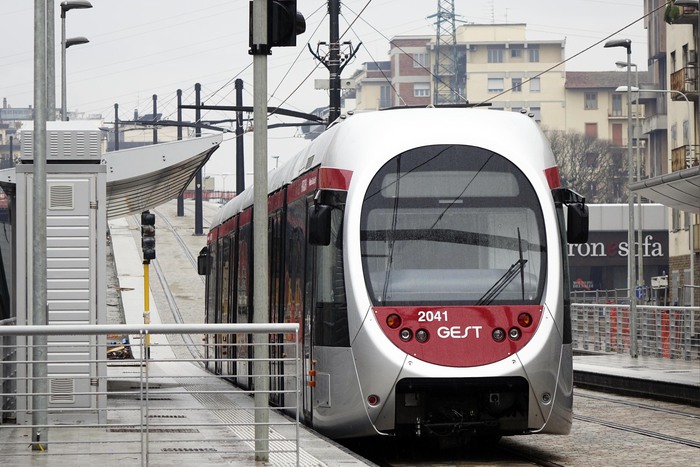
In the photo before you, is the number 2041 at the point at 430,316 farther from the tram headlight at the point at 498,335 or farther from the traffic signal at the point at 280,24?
the traffic signal at the point at 280,24

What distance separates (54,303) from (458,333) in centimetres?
437

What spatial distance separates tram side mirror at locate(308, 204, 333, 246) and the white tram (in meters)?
0.01

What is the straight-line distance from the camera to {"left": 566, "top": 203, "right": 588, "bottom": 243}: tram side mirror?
571 inches

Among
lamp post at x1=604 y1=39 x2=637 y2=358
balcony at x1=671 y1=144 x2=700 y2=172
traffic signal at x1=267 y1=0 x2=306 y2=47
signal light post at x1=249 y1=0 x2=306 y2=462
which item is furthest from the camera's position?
balcony at x1=671 y1=144 x2=700 y2=172

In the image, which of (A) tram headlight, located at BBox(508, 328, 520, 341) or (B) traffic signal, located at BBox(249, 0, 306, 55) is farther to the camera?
(A) tram headlight, located at BBox(508, 328, 520, 341)

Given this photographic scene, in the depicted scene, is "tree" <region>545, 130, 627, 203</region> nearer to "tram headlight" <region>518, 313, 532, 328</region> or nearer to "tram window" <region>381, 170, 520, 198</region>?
"tram window" <region>381, 170, 520, 198</region>

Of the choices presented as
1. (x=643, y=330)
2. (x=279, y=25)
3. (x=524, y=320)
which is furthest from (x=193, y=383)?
(x=643, y=330)

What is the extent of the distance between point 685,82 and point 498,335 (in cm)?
4504

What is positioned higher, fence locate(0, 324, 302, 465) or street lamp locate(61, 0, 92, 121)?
street lamp locate(61, 0, 92, 121)

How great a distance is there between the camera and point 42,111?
1331cm

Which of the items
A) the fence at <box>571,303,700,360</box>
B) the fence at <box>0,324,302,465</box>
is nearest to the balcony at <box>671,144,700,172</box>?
the fence at <box>571,303,700,360</box>

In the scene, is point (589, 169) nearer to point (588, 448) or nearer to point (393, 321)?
point (588, 448)

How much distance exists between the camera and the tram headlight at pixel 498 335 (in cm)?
1379

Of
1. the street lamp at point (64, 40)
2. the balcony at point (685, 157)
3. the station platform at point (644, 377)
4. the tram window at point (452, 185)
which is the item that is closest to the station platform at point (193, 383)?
the station platform at point (644, 377)
